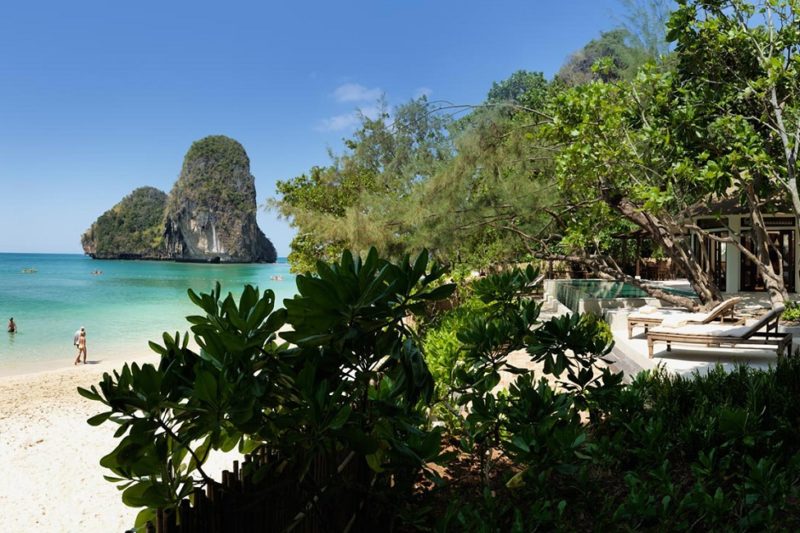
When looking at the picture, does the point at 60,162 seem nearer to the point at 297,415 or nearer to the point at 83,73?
the point at 83,73

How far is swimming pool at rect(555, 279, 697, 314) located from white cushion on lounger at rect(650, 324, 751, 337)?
349cm

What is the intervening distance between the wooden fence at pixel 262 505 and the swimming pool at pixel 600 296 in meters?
9.47

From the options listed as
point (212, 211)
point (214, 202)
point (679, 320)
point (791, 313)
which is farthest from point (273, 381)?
point (212, 211)

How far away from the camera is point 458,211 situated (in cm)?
1174

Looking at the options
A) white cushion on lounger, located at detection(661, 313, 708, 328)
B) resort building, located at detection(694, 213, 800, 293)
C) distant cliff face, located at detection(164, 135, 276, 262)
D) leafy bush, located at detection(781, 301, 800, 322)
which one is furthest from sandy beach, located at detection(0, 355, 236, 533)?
distant cliff face, located at detection(164, 135, 276, 262)

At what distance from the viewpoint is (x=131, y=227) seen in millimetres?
126500

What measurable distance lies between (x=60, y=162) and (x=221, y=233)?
110ft

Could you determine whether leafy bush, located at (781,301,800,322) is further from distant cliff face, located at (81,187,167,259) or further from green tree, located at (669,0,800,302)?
distant cliff face, located at (81,187,167,259)

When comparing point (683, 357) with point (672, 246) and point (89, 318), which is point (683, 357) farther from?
point (89, 318)

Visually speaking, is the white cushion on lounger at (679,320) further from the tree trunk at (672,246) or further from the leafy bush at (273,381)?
the leafy bush at (273,381)

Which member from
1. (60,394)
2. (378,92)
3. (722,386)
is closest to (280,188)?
(378,92)

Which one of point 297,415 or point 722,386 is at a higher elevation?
point 297,415

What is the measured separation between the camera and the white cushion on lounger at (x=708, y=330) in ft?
22.4

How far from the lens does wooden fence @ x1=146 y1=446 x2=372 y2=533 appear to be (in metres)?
1.65
